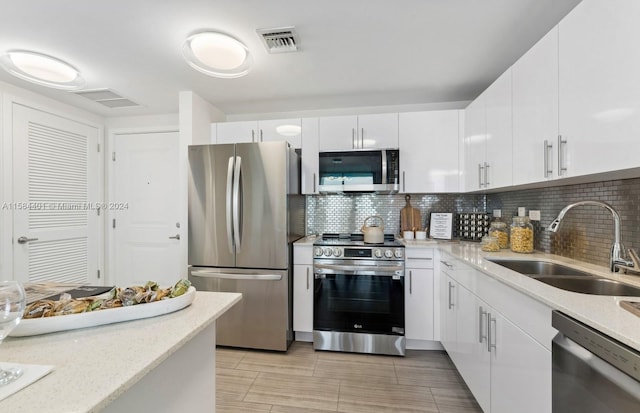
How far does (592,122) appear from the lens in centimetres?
116

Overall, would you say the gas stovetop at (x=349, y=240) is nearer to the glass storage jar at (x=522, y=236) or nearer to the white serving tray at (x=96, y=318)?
the glass storage jar at (x=522, y=236)

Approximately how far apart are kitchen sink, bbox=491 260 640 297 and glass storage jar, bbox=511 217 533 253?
0.27 m

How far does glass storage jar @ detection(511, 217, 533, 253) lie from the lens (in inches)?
79.0

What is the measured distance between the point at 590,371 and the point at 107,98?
158 inches

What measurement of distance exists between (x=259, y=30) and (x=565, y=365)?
220cm

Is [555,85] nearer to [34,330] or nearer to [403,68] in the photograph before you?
[403,68]

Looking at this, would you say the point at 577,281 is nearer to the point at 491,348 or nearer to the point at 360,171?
the point at 491,348

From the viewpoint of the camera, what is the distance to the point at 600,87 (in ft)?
3.65

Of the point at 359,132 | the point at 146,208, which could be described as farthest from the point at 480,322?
the point at 146,208

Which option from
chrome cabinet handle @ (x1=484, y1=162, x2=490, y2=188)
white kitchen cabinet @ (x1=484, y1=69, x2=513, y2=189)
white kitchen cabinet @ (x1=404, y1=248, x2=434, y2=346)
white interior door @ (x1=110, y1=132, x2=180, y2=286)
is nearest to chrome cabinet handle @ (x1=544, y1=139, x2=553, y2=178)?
white kitchen cabinet @ (x1=484, y1=69, x2=513, y2=189)

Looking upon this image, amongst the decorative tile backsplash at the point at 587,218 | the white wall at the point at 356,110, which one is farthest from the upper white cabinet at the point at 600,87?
the white wall at the point at 356,110

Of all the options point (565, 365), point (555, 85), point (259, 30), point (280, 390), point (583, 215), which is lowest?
point (280, 390)

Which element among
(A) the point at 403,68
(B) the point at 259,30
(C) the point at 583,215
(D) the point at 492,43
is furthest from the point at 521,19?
(B) the point at 259,30

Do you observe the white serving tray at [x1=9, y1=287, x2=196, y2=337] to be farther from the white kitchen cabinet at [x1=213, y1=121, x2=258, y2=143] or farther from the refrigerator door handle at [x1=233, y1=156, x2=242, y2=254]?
the white kitchen cabinet at [x1=213, y1=121, x2=258, y2=143]
